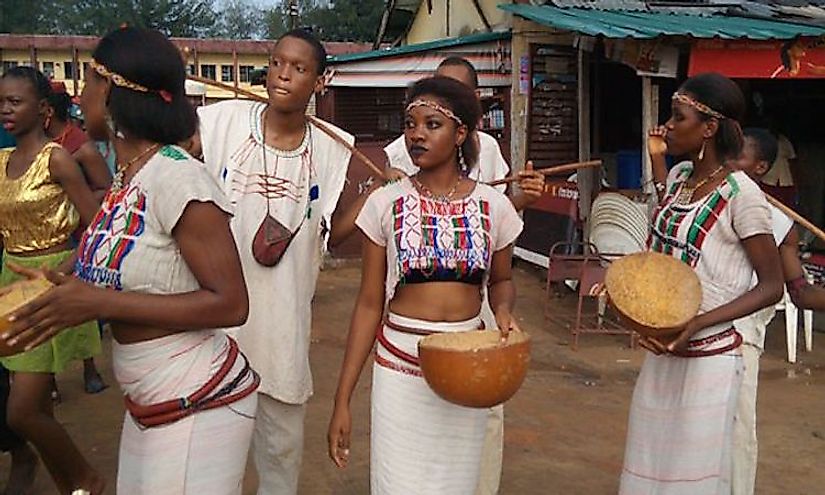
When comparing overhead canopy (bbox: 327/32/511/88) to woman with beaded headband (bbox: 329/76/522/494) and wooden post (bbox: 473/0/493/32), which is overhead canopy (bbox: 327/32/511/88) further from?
woman with beaded headband (bbox: 329/76/522/494)

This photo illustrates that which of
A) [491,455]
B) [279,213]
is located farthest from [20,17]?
[491,455]

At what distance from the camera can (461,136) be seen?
2664mm

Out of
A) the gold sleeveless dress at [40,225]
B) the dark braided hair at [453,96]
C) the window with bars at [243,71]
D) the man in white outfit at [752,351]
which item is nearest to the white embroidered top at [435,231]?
the dark braided hair at [453,96]

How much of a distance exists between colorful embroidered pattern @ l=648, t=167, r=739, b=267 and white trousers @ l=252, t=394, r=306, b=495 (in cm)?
136

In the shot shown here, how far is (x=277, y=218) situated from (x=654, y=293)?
A: 1.24 metres

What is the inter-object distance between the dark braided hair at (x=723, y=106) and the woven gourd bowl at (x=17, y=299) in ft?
6.73

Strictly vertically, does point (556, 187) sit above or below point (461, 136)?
below

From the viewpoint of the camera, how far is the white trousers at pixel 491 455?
3385mm

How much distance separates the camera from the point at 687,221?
2.92 meters

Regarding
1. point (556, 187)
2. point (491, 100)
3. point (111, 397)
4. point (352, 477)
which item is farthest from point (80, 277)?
point (491, 100)

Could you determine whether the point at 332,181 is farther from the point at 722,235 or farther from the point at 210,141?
the point at 722,235

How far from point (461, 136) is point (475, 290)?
45 centimetres

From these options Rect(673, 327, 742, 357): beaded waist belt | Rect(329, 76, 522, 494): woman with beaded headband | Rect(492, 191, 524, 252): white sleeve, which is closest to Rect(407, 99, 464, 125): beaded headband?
Rect(329, 76, 522, 494): woman with beaded headband

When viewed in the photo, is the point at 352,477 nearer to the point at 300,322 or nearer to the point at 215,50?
the point at 300,322
